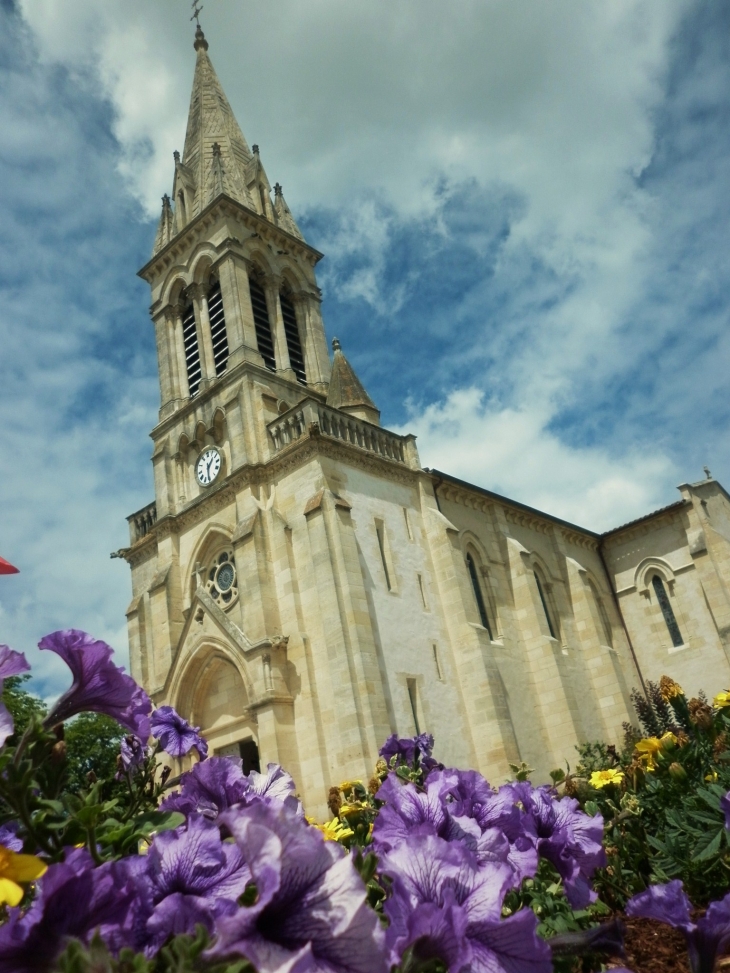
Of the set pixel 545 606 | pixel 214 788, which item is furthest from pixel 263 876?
pixel 545 606

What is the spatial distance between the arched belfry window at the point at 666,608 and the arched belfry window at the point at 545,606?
262 inches

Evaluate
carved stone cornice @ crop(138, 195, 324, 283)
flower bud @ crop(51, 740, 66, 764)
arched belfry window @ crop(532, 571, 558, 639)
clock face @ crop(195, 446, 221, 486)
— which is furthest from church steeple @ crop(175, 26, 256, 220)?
flower bud @ crop(51, 740, 66, 764)

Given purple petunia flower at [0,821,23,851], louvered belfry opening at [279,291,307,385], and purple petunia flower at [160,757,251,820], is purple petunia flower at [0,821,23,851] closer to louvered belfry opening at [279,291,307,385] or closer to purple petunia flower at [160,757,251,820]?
purple petunia flower at [160,757,251,820]

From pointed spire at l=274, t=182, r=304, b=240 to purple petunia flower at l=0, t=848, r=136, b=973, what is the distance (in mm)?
28362

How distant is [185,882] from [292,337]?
25.5 m

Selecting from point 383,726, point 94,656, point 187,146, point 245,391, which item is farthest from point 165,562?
point 94,656

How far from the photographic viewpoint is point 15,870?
135 centimetres

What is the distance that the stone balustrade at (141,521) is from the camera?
2452 centimetres

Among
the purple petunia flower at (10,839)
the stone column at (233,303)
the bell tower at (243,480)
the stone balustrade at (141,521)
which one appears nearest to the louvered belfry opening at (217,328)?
the bell tower at (243,480)

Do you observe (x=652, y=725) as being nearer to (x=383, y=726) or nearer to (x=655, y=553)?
(x=383, y=726)

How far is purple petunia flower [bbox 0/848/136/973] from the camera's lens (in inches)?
46.8

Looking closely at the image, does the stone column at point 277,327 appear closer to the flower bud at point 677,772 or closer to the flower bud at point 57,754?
the flower bud at point 677,772

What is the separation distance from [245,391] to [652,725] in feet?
47.9

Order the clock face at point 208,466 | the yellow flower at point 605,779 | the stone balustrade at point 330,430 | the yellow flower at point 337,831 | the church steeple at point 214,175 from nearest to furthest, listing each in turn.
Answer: the yellow flower at point 337,831 → the yellow flower at point 605,779 → the stone balustrade at point 330,430 → the clock face at point 208,466 → the church steeple at point 214,175
